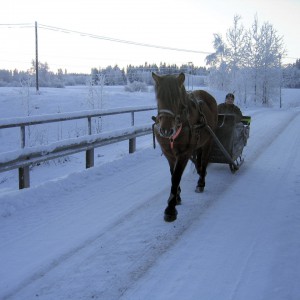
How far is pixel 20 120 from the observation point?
19.7 feet

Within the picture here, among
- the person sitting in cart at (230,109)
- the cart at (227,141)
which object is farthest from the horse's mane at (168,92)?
the person sitting in cart at (230,109)

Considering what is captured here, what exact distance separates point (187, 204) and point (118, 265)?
2.20 metres

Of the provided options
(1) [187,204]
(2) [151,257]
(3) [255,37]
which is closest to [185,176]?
(1) [187,204]

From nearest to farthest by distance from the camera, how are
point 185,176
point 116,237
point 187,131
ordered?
point 116,237 < point 187,131 < point 185,176

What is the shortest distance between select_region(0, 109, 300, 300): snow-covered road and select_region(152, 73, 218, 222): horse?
514 millimetres

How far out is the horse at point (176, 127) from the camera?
14.9 ft

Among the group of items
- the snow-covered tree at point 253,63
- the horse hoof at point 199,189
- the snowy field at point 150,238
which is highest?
the snow-covered tree at point 253,63

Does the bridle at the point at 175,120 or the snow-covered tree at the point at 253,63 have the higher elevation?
the snow-covered tree at the point at 253,63

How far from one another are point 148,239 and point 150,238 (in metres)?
0.04

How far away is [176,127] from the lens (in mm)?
4727

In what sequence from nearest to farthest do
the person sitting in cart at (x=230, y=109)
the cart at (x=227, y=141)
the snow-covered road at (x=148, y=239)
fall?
the snow-covered road at (x=148, y=239) < the cart at (x=227, y=141) < the person sitting in cart at (x=230, y=109)

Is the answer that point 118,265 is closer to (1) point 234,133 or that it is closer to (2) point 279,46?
(1) point 234,133

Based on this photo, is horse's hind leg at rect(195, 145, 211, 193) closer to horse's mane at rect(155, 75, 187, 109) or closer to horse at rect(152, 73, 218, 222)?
horse at rect(152, 73, 218, 222)

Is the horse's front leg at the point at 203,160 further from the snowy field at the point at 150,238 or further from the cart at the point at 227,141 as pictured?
the cart at the point at 227,141
